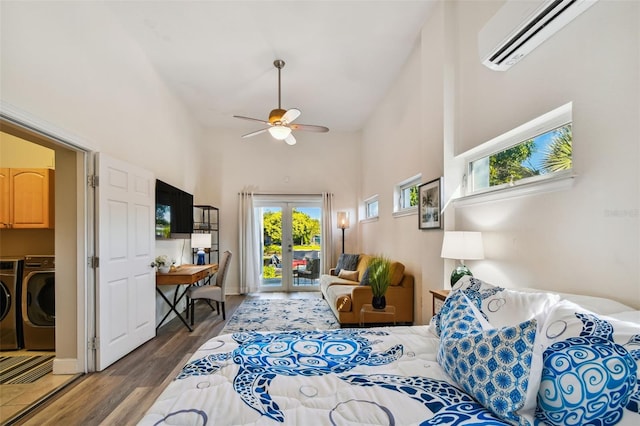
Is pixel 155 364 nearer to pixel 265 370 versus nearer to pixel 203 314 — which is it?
pixel 203 314

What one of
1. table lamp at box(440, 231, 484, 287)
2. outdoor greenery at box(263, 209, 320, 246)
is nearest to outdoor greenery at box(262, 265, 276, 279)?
outdoor greenery at box(263, 209, 320, 246)

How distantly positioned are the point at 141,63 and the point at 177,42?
0.55 m

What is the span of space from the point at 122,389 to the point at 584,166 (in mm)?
3497

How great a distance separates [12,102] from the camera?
1.90 m

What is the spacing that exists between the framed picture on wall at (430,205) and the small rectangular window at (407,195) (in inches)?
15.0

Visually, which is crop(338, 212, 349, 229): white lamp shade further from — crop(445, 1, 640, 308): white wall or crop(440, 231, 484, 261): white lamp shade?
crop(445, 1, 640, 308): white wall

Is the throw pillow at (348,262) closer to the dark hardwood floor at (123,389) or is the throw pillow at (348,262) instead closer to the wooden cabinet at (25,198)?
the dark hardwood floor at (123,389)

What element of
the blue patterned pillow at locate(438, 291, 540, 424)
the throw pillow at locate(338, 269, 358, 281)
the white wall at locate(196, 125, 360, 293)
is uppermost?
the white wall at locate(196, 125, 360, 293)

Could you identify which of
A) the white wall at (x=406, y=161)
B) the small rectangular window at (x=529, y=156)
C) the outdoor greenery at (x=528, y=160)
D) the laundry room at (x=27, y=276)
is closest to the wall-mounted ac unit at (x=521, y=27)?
the small rectangular window at (x=529, y=156)

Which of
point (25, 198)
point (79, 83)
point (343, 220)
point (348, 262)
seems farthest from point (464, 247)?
point (25, 198)

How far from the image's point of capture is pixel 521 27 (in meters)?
1.74

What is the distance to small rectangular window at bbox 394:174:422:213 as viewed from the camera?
4.02m

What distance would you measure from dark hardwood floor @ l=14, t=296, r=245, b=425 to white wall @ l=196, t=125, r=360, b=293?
302 centimetres

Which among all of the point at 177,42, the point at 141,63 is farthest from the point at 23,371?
the point at 177,42
